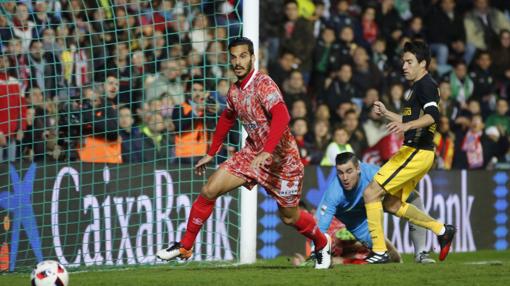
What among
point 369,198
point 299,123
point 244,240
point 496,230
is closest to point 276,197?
point 369,198

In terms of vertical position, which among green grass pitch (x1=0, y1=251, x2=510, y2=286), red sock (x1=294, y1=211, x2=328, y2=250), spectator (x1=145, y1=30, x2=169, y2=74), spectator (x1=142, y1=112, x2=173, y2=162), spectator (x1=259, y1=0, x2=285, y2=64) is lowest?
green grass pitch (x1=0, y1=251, x2=510, y2=286)

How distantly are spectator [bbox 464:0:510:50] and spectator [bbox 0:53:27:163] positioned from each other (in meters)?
9.74

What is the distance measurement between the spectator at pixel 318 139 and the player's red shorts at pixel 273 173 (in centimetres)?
543

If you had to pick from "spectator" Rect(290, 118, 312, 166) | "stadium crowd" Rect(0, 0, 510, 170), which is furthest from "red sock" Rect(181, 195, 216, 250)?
"spectator" Rect(290, 118, 312, 166)

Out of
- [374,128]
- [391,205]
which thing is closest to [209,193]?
[391,205]

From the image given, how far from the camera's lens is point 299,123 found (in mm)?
15055

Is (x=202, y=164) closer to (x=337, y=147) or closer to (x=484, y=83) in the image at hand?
(x=337, y=147)

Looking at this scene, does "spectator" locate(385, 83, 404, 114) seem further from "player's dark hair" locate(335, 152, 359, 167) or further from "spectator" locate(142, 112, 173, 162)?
"player's dark hair" locate(335, 152, 359, 167)

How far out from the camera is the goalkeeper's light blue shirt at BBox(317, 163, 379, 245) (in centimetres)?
1123

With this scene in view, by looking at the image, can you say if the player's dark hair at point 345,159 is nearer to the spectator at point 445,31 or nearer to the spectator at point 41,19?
the spectator at point 41,19

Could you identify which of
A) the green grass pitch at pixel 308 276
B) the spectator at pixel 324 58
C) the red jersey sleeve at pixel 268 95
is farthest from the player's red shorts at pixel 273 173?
the spectator at pixel 324 58

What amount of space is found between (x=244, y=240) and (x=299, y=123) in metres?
3.71

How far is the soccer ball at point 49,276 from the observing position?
8086 millimetres

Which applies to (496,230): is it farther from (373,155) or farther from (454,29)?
(454,29)
